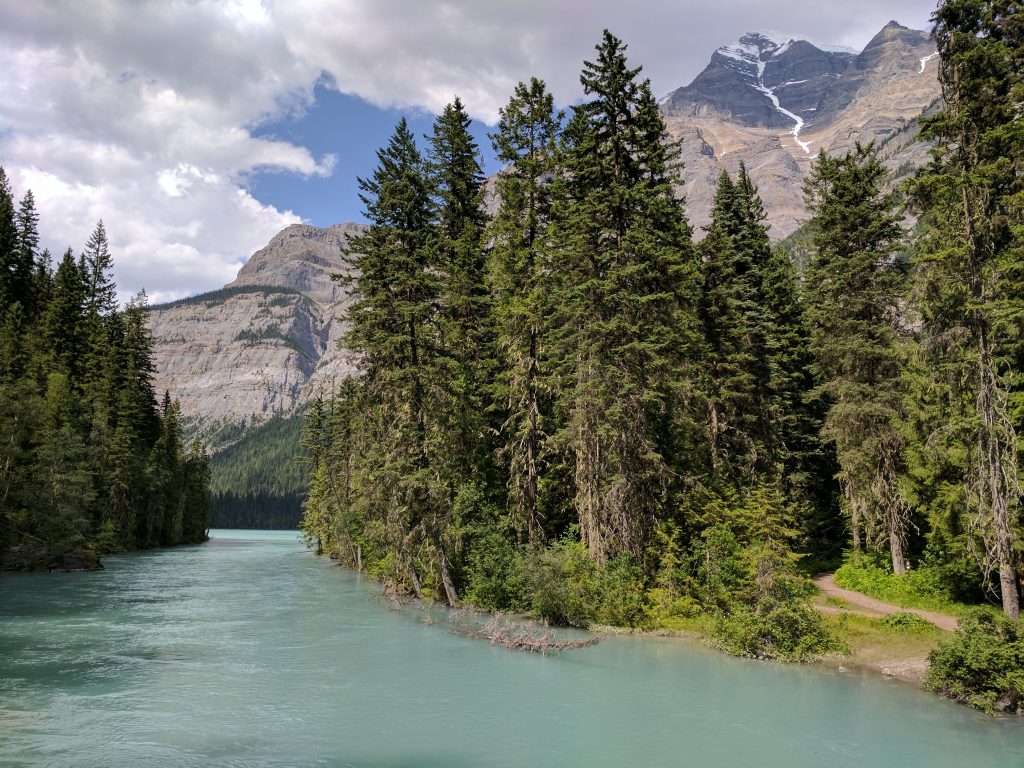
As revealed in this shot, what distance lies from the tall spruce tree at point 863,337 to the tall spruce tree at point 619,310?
7.95 m

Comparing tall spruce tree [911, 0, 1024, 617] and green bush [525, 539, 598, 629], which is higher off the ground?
tall spruce tree [911, 0, 1024, 617]

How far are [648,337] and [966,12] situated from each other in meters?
13.5

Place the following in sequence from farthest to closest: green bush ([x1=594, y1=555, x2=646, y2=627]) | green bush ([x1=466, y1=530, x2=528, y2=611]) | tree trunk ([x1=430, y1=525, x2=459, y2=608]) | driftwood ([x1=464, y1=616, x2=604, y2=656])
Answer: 1. tree trunk ([x1=430, y1=525, x2=459, y2=608])
2. green bush ([x1=466, y1=530, x2=528, y2=611])
3. green bush ([x1=594, y1=555, x2=646, y2=627])
4. driftwood ([x1=464, y1=616, x2=604, y2=656])

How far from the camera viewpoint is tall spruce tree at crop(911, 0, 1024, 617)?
1652 cm

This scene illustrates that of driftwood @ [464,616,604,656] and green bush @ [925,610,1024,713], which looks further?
driftwood @ [464,616,604,656]

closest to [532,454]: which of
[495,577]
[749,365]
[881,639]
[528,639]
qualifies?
[495,577]

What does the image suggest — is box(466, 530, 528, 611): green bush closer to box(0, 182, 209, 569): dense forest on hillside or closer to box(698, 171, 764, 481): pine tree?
box(698, 171, 764, 481): pine tree

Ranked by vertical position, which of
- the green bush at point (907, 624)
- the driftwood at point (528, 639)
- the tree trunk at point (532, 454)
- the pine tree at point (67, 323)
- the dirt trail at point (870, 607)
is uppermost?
the pine tree at point (67, 323)

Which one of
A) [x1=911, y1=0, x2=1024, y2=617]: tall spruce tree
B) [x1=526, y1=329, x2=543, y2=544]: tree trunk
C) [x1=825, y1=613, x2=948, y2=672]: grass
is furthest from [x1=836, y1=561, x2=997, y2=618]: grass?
[x1=526, y1=329, x2=543, y2=544]: tree trunk

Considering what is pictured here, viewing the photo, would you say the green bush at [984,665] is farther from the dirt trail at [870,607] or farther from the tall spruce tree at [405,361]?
the tall spruce tree at [405,361]

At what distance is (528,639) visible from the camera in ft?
61.0

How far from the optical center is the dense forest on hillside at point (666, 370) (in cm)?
1764

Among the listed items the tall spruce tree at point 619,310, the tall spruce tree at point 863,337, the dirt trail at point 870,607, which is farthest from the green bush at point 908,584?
the tall spruce tree at point 619,310

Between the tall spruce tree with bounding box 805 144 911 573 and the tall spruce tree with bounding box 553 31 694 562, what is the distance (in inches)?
313
